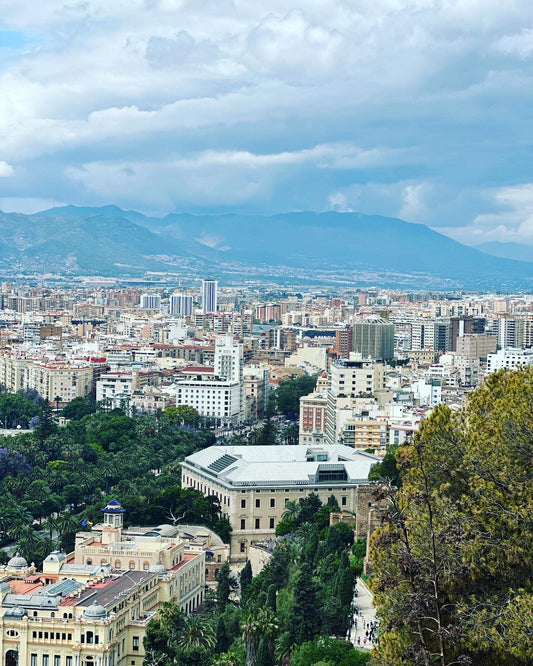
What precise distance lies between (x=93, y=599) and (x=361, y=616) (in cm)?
589

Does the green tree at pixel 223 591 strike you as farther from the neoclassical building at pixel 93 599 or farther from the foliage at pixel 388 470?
the foliage at pixel 388 470

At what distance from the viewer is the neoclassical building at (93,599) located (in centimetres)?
2525

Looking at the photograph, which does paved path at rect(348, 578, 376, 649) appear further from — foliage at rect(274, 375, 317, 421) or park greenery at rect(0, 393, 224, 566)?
foliage at rect(274, 375, 317, 421)

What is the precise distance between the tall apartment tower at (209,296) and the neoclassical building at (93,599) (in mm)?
138650

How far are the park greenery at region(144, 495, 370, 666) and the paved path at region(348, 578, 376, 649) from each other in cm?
30

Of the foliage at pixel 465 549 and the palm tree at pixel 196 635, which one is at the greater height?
the foliage at pixel 465 549

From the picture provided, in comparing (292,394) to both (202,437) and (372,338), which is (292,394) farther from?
(372,338)

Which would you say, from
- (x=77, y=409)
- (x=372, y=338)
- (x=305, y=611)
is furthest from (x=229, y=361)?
(x=305, y=611)

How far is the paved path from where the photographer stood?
25.9 metres

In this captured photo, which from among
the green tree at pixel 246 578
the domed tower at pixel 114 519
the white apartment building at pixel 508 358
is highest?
the white apartment building at pixel 508 358

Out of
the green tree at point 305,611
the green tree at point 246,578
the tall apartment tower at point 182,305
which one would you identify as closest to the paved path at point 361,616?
the green tree at point 305,611

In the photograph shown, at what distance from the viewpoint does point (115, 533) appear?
32.2 meters

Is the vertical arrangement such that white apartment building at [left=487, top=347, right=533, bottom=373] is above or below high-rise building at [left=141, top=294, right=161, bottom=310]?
below

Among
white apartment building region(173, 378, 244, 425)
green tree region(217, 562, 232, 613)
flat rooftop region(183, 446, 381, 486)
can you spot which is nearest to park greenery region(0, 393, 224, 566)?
flat rooftop region(183, 446, 381, 486)
